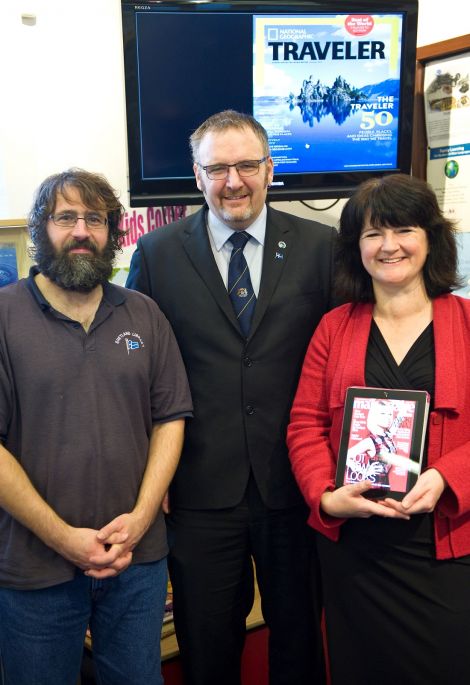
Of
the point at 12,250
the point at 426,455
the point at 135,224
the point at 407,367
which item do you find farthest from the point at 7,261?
the point at 426,455

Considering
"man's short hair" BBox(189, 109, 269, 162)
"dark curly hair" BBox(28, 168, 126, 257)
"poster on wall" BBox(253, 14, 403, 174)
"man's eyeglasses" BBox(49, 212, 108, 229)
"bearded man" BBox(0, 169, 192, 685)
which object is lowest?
"bearded man" BBox(0, 169, 192, 685)

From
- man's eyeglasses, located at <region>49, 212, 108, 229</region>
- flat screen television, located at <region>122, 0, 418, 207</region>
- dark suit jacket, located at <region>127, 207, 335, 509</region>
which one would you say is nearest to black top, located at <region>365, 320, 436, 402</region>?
dark suit jacket, located at <region>127, 207, 335, 509</region>

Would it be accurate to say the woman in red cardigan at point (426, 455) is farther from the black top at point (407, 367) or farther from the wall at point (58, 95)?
the wall at point (58, 95)

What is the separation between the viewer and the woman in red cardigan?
168 cm

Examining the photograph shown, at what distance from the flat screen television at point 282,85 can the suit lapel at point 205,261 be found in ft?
2.26

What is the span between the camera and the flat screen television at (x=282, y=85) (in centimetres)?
269

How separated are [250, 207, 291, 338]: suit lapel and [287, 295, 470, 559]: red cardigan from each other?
180mm

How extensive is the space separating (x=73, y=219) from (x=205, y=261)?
16.1 inches

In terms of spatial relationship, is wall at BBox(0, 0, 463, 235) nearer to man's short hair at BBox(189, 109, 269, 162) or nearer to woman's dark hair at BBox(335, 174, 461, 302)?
man's short hair at BBox(189, 109, 269, 162)

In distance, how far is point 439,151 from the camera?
316cm

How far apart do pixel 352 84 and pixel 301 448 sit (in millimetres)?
1682

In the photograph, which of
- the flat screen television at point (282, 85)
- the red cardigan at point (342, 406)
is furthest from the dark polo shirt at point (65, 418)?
the flat screen television at point (282, 85)

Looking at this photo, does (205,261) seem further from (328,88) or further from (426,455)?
(328,88)

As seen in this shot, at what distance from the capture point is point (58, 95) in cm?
287
